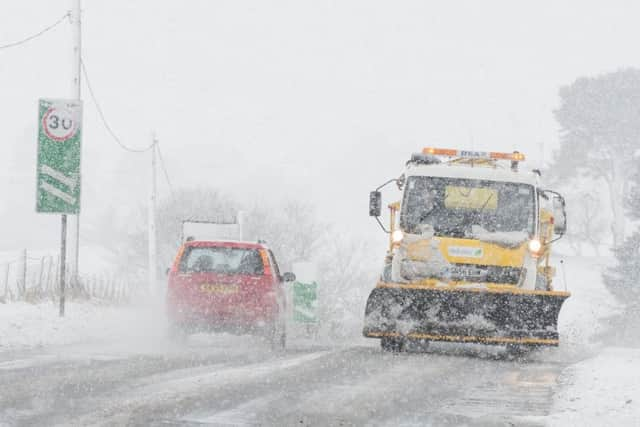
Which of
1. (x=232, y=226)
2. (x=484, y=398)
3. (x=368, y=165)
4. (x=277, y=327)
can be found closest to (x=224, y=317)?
(x=277, y=327)

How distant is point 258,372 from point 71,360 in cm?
267

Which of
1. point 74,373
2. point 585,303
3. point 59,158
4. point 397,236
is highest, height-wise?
point 59,158

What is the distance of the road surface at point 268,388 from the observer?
8.45m

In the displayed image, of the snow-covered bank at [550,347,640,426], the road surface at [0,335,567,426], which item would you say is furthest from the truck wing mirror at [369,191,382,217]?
the snow-covered bank at [550,347,640,426]

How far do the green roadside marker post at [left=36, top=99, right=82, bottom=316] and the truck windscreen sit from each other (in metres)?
6.73

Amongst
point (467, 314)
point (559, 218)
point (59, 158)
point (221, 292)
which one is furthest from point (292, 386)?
point (59, 158)

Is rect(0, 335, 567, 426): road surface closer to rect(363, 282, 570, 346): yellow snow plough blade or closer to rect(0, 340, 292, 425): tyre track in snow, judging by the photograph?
rect(0, 340, 292, 425): tyre track in snow

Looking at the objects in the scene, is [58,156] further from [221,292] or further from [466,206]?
[466,206]

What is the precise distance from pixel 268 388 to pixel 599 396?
2.90 meters

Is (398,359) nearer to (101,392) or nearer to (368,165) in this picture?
(101,392)

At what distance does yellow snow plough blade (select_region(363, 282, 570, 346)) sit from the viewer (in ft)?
50.5

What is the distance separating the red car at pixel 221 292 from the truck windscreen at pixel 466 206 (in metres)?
2.36

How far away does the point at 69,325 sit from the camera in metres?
19.9

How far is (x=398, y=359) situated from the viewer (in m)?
14.5
